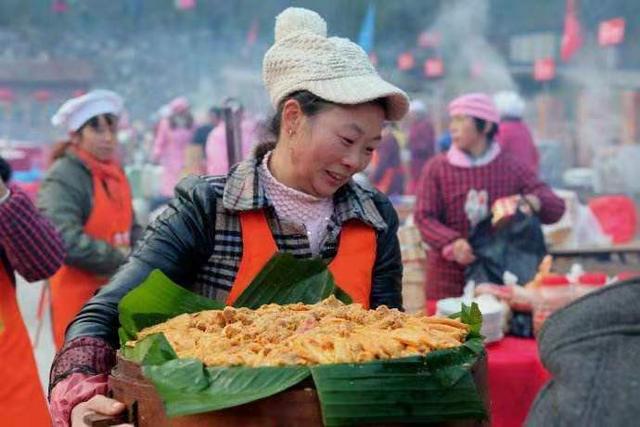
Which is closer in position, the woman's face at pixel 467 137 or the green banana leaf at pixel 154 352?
the green banana leaf at pixel 154 352

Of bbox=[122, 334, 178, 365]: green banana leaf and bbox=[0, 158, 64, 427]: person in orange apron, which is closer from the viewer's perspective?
bbox=[122, 334, 178, 365]: green banana leaf

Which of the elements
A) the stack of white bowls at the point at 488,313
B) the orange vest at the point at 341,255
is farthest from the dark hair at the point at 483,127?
the orange vest at the point at 341,255

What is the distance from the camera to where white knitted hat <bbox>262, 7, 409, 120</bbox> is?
2.21m

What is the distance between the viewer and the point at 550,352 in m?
1.15

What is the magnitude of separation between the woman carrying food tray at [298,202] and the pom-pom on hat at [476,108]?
11.8 ft

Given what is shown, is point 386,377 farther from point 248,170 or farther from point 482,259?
point 482,259

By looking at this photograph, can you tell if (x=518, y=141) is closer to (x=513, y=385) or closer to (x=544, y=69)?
(x=544, y=69)

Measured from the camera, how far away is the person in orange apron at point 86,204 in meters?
4.96

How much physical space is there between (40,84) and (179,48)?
11.0 feet

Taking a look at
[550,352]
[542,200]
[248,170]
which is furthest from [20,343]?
[542,200]

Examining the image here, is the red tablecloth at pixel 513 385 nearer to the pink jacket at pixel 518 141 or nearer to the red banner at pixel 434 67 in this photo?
the pink jacket at pixel 518 141

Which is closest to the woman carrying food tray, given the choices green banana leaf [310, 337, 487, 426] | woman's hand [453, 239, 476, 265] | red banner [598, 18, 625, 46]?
green banana leaf [310, 337, 487, 426]

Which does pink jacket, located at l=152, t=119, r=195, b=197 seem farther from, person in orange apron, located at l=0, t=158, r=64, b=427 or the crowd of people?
the crowd of people

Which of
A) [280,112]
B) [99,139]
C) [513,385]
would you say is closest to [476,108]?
[99,139]
